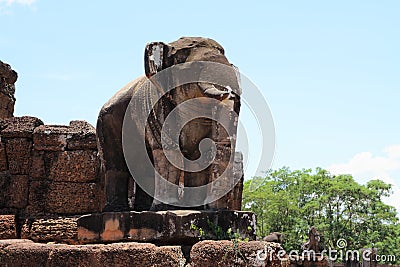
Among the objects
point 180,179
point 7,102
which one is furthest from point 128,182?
point 7,102

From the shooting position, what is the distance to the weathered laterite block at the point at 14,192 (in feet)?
30.7

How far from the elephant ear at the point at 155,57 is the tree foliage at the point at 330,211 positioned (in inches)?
1394

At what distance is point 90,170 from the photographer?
920 centimetres

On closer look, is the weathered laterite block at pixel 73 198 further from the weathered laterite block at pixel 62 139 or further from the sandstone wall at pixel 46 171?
the weathered laterite block at pixel 62 139

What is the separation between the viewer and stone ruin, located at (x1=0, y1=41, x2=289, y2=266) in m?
5.03

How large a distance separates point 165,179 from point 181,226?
2.37ft

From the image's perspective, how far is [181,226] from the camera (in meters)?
5.34

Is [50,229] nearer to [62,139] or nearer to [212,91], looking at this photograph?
[62,139]

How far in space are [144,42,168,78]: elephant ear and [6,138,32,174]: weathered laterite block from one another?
4.20 m

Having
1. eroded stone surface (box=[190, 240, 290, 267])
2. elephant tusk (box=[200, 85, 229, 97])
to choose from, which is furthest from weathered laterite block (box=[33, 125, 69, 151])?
eroded stone surface (box=[190, 240, 290, 267])

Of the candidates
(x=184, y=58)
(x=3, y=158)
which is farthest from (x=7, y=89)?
(x=184, y=58)

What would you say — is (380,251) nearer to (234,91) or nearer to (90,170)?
(90,170)

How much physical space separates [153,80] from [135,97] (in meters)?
0.45

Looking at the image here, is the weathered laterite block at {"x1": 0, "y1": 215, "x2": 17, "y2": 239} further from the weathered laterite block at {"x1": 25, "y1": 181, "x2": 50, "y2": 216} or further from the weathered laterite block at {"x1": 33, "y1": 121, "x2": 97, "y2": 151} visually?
the weathered laterite block at {"x1": 33, "y1": 121, "x2": 97, "y2": 151}
